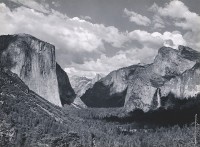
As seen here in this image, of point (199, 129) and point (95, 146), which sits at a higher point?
point (199, 129)

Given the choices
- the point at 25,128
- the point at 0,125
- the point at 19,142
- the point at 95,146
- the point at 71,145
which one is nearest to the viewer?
the point at 0,125

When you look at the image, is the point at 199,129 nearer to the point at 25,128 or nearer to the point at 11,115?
the point at 25,128

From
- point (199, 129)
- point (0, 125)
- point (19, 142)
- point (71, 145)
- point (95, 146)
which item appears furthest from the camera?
point (95, 146)

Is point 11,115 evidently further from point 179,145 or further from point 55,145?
point 179,145

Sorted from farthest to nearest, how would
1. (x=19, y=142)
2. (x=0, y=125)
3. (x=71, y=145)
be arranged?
(x=71, y=145) → (x=19, y=142) → (x=0, y=125)

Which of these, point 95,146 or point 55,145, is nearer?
point 55,145

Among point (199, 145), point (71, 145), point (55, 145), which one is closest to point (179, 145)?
point (71, 145)

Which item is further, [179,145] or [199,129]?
[179,145]

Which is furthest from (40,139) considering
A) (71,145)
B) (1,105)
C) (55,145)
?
(1,105)

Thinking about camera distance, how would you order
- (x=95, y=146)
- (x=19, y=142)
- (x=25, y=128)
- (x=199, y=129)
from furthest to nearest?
(x=95, y=146)
(x=25, y=128)
(x=19, y=142)
(x=199, y=129)
